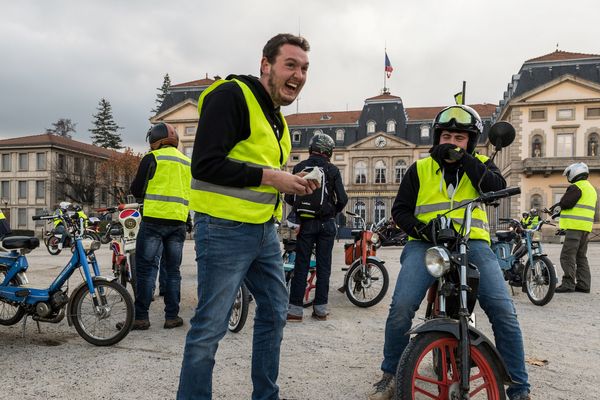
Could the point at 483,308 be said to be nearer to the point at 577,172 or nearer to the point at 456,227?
the point at 456,227

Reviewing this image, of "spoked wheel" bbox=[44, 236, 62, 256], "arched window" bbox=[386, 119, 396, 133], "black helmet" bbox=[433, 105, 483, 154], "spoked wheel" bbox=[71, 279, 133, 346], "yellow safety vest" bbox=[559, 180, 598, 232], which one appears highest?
"arched window" bbox=[386, 119, 396, 133]

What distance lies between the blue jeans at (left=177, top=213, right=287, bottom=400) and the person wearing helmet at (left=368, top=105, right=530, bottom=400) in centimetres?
77

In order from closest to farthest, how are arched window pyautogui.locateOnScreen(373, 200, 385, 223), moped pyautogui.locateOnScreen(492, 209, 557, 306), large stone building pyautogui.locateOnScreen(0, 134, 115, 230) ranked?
moped pyautogui.locateOnScreen(492, 209, 557, 306) → arched window pyautogui.locateOnScreen(373, 200, 385, 223) → large stone building pyautogui.locateOnScreen(0, 134, 115, 230)

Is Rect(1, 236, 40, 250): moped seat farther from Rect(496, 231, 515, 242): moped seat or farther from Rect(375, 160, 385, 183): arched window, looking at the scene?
Rect(375, 160, 385, 183): arched window

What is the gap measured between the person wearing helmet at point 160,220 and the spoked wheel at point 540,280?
458cm

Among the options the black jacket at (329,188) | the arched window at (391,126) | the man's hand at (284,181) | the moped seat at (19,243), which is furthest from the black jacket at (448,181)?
the arched window at (391,126)

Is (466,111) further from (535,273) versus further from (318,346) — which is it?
(535,273)

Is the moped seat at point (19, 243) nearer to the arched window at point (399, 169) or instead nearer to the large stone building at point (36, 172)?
the arched window at point (399, 169)

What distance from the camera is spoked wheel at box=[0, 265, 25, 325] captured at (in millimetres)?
4469

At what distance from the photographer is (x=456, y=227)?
3051mm

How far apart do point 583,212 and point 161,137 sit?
6419mm

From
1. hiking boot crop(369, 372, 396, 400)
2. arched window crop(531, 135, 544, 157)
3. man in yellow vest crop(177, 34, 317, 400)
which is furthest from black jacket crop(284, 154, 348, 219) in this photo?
arched window crop(531, 135, 544, 157)

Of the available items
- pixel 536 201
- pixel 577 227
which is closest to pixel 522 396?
pixel 577 227

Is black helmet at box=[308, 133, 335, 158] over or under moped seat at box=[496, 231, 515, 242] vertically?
over
